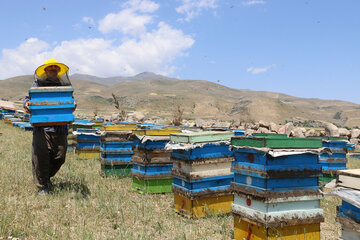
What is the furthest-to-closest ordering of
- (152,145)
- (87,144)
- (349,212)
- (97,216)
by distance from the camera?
1. (87,144)
2. (152,145)
3. (97,216)
4. (349,212)

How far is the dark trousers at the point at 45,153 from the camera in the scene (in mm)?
6414

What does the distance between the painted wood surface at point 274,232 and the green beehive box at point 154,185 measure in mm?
2759

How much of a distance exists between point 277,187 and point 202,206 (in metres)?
1.68

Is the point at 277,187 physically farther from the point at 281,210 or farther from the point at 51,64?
the point at 51,64

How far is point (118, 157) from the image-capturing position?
27.3 ft

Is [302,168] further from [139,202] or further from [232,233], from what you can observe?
[139,202]

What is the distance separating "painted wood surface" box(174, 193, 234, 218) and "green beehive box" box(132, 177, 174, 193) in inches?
48.3

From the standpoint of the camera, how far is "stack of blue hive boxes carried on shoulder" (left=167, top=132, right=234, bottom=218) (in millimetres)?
5180

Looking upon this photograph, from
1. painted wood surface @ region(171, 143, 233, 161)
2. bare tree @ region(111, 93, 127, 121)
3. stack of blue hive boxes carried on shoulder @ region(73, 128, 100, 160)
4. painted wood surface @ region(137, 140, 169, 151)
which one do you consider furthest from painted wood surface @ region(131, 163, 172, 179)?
bare tree @ region(111, 93, 127, 121)

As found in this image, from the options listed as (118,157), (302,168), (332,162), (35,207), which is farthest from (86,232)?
(332,162)

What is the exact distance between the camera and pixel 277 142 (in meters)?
3.98

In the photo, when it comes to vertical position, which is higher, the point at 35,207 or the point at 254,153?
the point at 254,153

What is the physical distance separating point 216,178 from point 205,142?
65 centimetres

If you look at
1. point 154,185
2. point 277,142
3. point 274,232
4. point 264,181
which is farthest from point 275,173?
point 154,185
